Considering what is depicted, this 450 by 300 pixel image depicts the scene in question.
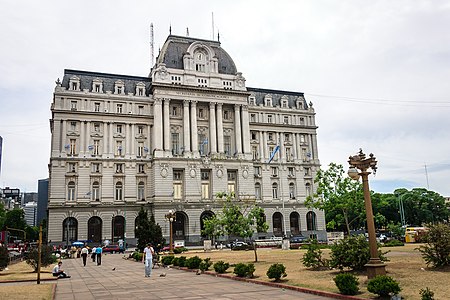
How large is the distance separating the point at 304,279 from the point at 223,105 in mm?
58529

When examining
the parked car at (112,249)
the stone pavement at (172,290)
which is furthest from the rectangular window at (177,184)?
the stone pavement at (172,290)

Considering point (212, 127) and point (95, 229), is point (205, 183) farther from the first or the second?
point (95, 229)

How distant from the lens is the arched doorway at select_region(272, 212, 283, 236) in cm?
7638

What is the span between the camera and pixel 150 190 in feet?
228

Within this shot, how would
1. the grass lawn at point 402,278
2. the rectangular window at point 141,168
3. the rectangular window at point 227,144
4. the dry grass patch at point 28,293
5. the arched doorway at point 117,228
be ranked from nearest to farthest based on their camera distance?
the grass lawn at point 402,278 < the dry grass patch at point 28,293 < the arched doorway at point 117,228 < the rectangular window at point 141,168 < the rectangular window at point 227,144

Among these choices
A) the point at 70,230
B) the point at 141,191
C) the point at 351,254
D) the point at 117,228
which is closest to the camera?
the point at 351,254

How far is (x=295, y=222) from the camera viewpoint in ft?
256

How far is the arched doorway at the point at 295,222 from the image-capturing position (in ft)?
254

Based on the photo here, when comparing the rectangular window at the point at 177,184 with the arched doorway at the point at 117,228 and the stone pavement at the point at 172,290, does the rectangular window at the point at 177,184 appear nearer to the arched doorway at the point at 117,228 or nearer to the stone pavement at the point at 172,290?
the arched doorway at the point at 117,228

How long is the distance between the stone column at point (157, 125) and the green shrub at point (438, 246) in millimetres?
53161

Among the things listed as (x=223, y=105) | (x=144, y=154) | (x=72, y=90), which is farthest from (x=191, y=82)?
(x=72, y=90)

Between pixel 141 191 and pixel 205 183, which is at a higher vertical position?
pixel 205 183

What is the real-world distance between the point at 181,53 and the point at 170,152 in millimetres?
19949

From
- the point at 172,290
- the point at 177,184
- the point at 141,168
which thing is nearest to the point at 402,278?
the point at 172,290
